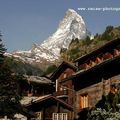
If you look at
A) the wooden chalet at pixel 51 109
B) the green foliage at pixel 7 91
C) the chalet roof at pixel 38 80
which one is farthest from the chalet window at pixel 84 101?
the chalet roof at pixel 38 80

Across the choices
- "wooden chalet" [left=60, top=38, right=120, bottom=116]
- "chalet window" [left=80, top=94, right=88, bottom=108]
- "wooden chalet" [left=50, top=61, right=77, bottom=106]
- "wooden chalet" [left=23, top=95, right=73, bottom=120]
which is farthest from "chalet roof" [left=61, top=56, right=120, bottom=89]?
"wooden chalet" [left=50, top=61, right=77, bottom=106]

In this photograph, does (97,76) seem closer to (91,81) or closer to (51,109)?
(91,81)

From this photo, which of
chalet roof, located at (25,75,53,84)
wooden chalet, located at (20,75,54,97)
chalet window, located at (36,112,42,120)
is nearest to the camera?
chalet window, located at (36,112,42,120)

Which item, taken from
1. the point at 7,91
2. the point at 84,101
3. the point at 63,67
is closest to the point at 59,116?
the point at 84,101

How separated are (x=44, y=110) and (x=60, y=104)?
2069 mm

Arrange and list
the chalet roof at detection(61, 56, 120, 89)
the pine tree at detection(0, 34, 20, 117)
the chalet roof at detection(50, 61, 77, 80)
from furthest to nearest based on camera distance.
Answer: the chalet roof at detection(50, 61, 77, 80) → the chalet roof at detection(61, 56, 120, 89) → the pine tree at detection(0, 34, 20, 117)

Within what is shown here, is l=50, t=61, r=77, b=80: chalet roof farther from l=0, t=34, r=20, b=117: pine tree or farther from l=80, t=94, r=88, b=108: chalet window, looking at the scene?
l=0, t=34, r=20, b=117: pine tree

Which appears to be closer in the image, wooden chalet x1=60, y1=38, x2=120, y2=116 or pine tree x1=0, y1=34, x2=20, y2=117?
pine tree x1=0, y1=34, x2=20, y2=117

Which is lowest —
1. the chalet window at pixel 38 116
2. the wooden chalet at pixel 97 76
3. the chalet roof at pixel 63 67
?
the chalet window at pixel 38 116

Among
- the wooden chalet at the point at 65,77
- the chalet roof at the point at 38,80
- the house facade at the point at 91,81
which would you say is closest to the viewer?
the house facade at the point at 91,81

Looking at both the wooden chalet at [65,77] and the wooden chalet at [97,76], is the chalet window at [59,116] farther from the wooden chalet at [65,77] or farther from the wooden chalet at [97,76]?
the wooden chalet at [65,77]

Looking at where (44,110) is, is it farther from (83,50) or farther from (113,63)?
(83,50)

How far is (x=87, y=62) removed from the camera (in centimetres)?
4525

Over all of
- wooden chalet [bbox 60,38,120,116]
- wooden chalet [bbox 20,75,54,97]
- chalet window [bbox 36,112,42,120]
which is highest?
wooden chalet [bbox 20,75,54,97]
